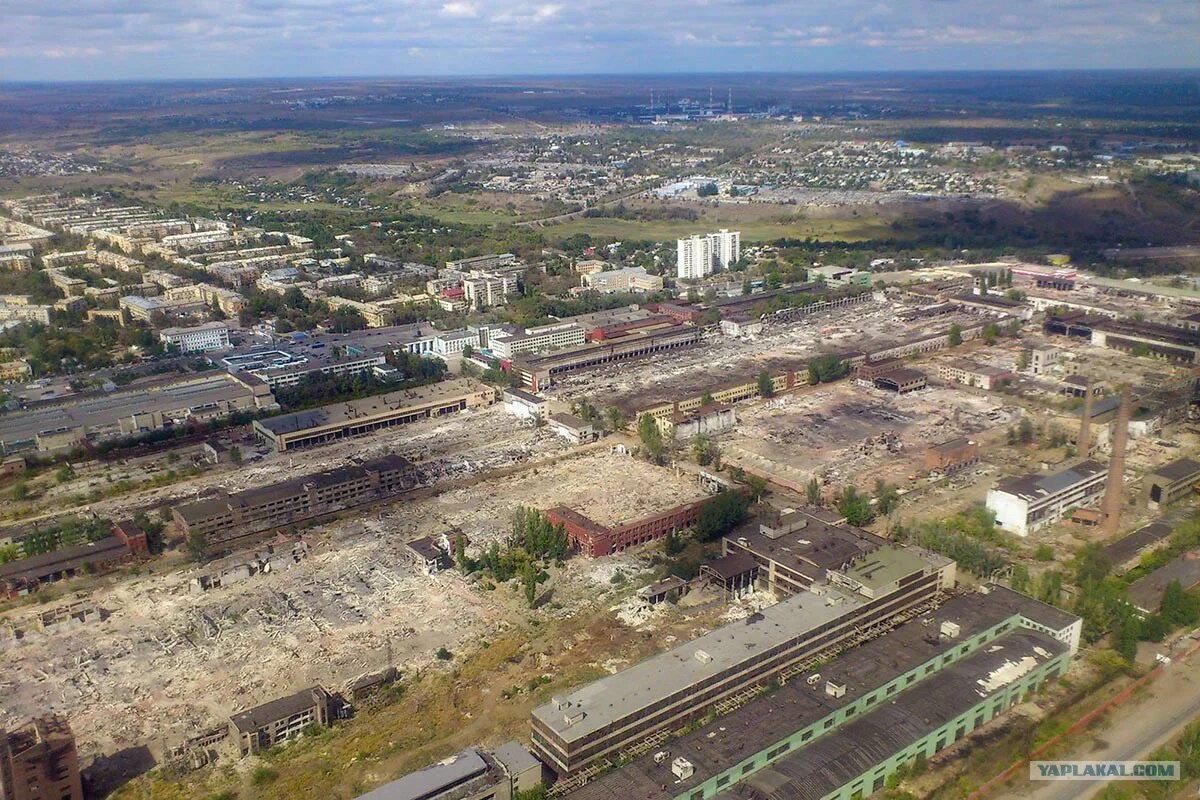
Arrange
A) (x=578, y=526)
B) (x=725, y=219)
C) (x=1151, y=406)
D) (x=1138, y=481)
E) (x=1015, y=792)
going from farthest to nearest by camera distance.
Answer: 1. (x=725, y=219)
2. (x=1151, y=406)
3. (x=1138, y=481)
4. (x=578, y=526)
5. (x=1015, y=792)

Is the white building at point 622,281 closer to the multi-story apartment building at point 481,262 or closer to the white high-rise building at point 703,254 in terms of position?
the white high-rise building at point 703,254

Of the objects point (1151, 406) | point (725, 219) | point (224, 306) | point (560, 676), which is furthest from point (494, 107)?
point (560, 676)

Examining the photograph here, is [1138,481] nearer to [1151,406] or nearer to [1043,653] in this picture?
[1151,406]

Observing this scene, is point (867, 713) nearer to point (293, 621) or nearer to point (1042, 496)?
point (1042, 496)

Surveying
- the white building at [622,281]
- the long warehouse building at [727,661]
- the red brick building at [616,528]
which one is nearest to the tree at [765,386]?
the red brick building at [616,528]

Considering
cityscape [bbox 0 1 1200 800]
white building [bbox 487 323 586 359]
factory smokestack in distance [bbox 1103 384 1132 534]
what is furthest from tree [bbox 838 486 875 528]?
white building [bbox 487 323 586 359]
